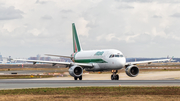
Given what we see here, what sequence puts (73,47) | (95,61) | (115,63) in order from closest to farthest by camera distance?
(115,63), (95,61), (73,47)

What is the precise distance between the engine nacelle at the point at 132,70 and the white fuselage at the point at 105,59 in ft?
4.09

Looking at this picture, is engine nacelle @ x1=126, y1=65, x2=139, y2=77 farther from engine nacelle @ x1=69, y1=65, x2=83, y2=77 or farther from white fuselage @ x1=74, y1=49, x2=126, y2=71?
engine nacelle @ x1=69, y1=65, x2=83, y2=77

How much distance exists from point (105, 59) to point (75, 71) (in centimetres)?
501

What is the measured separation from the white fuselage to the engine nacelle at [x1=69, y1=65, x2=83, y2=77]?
12.9 ft

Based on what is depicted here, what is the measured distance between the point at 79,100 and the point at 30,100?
10.9ft

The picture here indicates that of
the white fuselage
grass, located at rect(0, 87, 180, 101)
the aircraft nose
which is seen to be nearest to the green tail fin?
the white fuselage

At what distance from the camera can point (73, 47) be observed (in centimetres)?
7194

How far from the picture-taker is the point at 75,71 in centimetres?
5362

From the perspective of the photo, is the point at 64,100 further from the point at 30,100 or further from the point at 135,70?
the point at 135,70

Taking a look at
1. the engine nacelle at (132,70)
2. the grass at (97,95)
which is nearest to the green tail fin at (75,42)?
the engine nacelle at (132,70)

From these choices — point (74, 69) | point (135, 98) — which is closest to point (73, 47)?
point (74, 69)

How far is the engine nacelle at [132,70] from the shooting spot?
52.8m

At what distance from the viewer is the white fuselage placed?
52.3 meters

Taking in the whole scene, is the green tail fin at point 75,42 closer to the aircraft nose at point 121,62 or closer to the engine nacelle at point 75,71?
the engine nacelle at point 75,71
